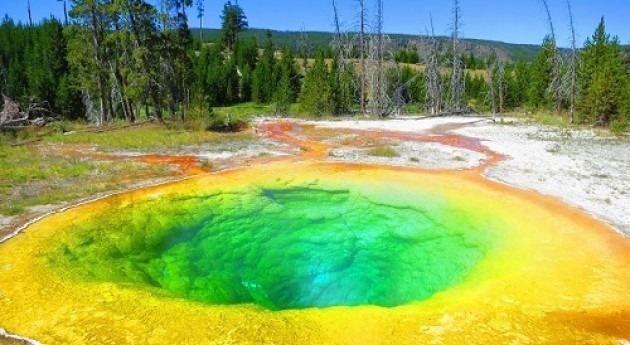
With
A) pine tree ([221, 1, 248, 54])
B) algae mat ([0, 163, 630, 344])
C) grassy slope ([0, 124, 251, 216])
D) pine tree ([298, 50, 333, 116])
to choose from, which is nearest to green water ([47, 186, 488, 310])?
algae mat ([0, 163, 630, 344])

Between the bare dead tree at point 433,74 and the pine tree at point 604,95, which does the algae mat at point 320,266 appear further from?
the bare dead tree at point 433,74

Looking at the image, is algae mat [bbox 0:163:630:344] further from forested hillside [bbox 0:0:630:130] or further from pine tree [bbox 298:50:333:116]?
pine tree [bbox 298:50:333:116]

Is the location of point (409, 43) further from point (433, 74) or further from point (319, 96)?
point (319, 96)

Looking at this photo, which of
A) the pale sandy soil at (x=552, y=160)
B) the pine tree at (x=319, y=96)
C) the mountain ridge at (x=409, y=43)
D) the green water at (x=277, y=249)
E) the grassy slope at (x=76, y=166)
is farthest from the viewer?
the mountain ridge at (x=409, y=43)

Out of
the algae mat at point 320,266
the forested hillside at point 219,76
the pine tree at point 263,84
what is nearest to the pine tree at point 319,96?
the forested hillside at point 219,76

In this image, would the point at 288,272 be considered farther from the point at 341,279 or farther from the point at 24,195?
the point at 24,195
